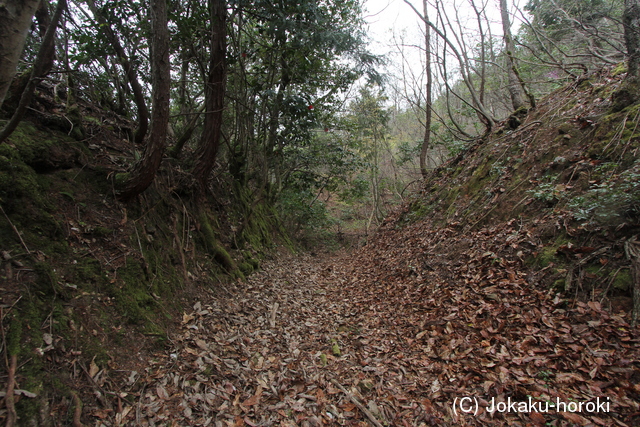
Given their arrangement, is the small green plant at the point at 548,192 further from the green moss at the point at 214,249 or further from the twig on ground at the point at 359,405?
the green moss at the point at 214,249

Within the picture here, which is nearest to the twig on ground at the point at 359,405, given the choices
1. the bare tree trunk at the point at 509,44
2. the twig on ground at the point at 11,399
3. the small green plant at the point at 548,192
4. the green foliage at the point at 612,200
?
the twig on ground at the point at 11,399

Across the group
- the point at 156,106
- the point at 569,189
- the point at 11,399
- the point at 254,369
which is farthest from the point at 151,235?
the point at 569,189

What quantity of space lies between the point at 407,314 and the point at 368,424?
2273 mm

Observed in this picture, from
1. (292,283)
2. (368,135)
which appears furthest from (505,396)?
(368,135)

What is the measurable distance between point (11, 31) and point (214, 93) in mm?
4020

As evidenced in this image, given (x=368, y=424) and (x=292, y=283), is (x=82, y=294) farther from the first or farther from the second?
(x=292, y=283)

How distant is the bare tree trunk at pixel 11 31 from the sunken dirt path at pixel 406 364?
2694mm

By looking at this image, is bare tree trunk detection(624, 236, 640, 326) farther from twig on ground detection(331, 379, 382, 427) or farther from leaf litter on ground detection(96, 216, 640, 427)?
twig on ground detection(331, 379, 382, 427)

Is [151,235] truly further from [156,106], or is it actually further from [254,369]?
[254,369]

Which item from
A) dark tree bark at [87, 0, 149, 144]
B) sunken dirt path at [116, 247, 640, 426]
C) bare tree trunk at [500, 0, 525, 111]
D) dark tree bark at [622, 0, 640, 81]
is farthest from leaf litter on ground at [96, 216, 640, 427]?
bare tree trunk at [500, 0, 525, 111]

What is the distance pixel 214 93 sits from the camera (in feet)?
18.7

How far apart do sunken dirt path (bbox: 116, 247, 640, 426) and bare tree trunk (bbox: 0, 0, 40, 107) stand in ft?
8.84

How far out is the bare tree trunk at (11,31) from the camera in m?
1.82

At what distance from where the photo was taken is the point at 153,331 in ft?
11.6
